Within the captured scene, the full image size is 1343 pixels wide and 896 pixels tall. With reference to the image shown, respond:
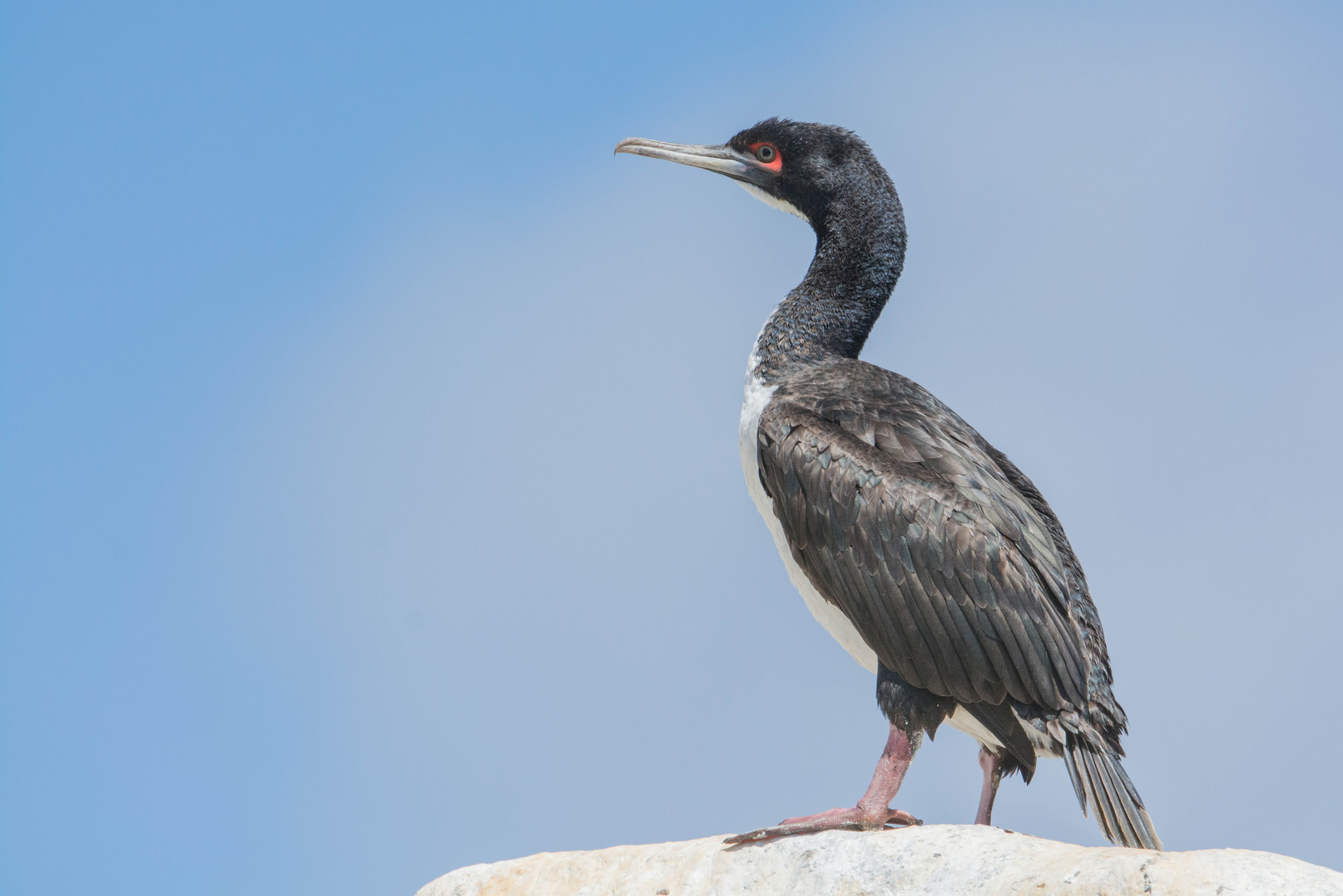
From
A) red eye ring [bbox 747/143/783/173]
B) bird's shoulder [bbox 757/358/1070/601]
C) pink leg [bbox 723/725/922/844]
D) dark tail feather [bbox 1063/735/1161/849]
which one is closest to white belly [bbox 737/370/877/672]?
bird's shoulder [bbox 757/358/1070/601]

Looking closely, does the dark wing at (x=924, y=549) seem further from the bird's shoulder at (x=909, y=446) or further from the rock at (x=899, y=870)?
the rock at (x=899, y=870)

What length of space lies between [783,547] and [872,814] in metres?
1.85

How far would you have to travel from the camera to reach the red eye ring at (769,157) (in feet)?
32.4

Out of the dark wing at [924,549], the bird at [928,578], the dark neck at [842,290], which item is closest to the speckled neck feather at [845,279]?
the dark neck at [842,290]

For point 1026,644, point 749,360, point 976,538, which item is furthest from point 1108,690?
point 749,360

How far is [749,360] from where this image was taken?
351 inches

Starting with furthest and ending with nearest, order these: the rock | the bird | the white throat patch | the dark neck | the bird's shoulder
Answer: the white throat patch → the dark neck → the bird's shoulder → the bird → the rock

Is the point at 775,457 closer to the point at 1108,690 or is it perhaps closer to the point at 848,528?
the point at 848,528

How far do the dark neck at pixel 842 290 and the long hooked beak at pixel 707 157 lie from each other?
977mm

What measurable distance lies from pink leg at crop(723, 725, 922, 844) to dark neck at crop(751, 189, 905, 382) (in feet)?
9.38

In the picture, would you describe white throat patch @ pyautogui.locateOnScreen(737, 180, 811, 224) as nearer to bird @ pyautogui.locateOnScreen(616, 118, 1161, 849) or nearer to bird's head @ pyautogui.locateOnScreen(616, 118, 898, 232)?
bird's head @ pyautogui.locateOnScreen(616, 118, 898, 232)

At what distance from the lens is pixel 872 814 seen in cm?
679

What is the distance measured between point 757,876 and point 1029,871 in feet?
5.11

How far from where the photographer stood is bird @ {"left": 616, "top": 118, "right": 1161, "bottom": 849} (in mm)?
6902
